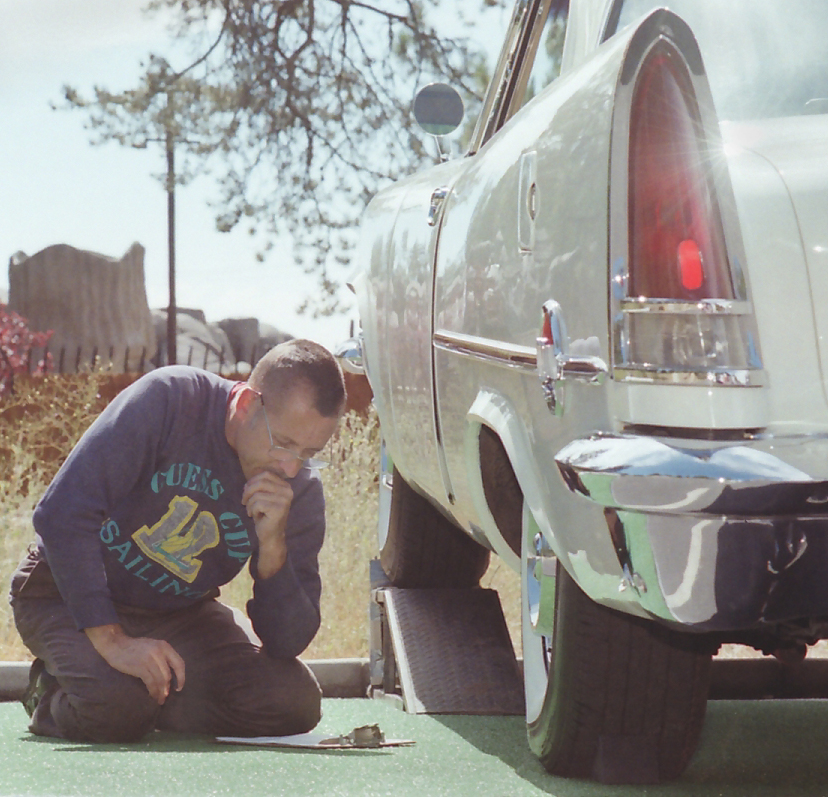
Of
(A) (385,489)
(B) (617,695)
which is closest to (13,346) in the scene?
(A) (385,489)

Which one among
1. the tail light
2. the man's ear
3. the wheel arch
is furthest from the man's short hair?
the tail light

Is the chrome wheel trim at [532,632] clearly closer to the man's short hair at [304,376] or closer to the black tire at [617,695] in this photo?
the black tire at [617,695]

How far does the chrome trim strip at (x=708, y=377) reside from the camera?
7.66 feet

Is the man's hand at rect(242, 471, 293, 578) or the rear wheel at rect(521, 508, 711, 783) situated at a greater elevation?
the man's hand at rect(242, 471, 293, 578)

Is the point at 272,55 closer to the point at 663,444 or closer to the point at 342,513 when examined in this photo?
the point at 342,513

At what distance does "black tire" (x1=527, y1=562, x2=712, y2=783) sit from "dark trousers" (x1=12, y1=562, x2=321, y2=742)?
1.13 m

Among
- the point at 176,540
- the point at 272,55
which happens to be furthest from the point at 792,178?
the point at 272,55

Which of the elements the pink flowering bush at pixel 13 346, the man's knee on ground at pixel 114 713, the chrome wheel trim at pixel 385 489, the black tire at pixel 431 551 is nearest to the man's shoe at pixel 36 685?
the man's knee on ground at pixel 114 713

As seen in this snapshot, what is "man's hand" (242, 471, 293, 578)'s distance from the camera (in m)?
3.79

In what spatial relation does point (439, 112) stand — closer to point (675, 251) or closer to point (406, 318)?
point (406, 318)

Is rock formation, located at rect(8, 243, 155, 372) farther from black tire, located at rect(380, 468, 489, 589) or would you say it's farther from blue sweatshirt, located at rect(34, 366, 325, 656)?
blue sweatshirt, located at rect(34, 366, 325, 656)

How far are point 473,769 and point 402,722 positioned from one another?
822mm

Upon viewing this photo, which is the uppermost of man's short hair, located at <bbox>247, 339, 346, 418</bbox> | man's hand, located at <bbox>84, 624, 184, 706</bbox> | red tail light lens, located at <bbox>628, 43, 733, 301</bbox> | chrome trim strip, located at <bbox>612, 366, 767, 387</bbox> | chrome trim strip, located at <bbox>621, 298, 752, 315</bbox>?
red tail light lens, located at <bbox>628, 43, 733, 301</bbox>

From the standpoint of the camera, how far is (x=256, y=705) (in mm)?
4020
